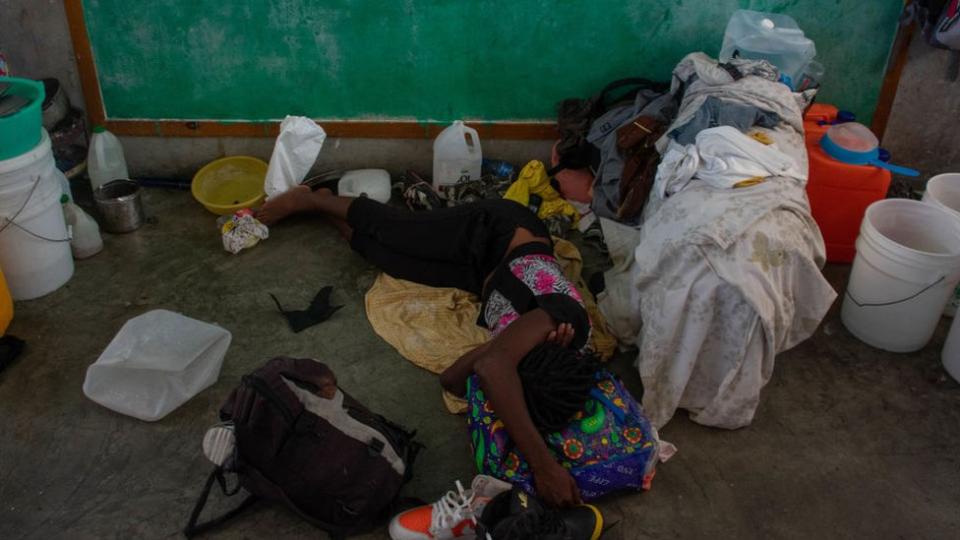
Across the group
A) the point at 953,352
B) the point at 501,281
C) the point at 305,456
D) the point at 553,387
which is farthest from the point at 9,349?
the point at 953,352

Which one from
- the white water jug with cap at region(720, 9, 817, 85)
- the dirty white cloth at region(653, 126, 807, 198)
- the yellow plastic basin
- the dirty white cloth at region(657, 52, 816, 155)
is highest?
the white water jug with cap at region(720, 9, 817, 85)

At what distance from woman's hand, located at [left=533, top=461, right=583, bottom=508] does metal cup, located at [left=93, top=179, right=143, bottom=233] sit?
278cm

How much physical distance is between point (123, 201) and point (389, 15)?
172 centimetres

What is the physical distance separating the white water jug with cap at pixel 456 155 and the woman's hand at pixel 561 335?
1.77 meters

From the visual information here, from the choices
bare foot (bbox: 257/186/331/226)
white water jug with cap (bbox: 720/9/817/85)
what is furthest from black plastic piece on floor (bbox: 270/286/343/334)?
white water jug with cap (bbox: 720/9/817/85)

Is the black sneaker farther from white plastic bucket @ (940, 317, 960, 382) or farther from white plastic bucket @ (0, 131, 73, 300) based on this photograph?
white plastic bucket @ (0, 131, 73, 300)

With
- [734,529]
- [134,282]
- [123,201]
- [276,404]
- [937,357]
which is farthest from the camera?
[123,201]

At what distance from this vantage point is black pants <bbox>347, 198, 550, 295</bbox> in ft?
12.3

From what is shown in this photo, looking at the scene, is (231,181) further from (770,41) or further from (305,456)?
(770,41)

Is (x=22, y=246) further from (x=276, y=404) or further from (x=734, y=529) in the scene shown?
(x=734, y=529)

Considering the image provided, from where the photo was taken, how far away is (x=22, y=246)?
387 centimetres

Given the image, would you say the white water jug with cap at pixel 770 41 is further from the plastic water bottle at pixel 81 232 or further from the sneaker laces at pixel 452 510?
the plastic water bottle at pixel 81 232

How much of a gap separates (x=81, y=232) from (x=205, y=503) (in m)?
1.90

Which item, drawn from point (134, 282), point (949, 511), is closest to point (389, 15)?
point (134, 282)
